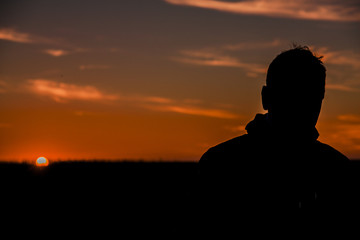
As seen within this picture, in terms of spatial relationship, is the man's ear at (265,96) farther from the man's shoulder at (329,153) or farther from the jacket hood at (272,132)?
the man's shoulder at (329,153)

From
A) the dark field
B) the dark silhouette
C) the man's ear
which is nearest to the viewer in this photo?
the dark silhouette

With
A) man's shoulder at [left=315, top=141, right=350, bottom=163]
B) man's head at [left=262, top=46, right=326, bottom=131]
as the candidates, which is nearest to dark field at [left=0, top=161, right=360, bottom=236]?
man's shoulder at [left=315, top=141, right=350, bottom=163]

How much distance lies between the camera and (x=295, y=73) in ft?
9.20

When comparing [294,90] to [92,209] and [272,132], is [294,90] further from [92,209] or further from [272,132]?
[92,209]

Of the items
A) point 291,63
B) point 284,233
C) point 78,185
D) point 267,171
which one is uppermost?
point 78,185

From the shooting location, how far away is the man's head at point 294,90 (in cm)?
277

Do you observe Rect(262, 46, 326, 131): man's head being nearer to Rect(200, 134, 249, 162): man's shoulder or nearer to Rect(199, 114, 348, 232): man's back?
Rect(199, 114, 348, 232): man's back

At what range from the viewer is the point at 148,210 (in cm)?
2958

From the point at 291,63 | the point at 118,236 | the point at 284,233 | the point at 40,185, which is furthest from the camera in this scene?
the point at 40,185

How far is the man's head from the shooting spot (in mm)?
2768

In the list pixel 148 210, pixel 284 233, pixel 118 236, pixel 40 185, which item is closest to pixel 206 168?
pixel 284 233

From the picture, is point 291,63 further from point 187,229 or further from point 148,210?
point 148,210

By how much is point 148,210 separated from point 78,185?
2308cm

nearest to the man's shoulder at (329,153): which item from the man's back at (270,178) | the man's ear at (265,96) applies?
the man's back at (270,178)
